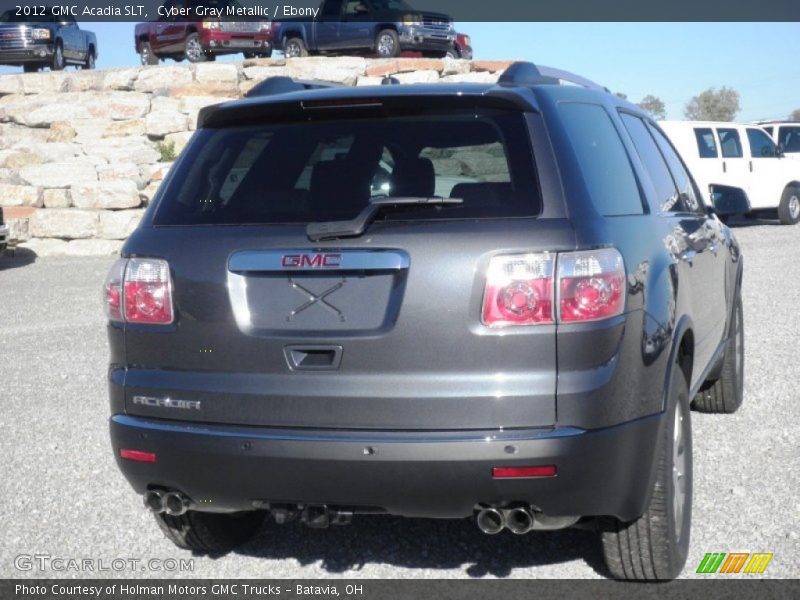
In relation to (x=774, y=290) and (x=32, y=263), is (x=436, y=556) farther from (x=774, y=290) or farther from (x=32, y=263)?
(x=32, y=263)

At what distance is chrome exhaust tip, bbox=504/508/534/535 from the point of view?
3.72 meters

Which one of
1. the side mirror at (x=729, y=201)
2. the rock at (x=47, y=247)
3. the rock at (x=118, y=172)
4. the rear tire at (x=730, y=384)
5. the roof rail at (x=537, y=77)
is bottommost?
the rock at (x=47, y=247)

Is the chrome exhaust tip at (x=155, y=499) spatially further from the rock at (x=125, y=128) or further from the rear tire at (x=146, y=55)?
the rear tire at (x=146, y=55)

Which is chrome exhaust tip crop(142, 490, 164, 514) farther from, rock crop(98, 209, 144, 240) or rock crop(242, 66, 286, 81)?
rock crop(242, 66, 286, 81)

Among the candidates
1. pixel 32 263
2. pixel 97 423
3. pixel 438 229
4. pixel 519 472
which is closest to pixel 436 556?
pixel 519 472

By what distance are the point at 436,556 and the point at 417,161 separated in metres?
1.65

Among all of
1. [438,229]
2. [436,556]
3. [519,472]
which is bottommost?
[436,556]

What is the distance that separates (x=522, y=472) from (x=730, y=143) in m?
19.7

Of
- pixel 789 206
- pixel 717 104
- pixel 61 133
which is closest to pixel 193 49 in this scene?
pixel 61 133

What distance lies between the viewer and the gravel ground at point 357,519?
4621 mm

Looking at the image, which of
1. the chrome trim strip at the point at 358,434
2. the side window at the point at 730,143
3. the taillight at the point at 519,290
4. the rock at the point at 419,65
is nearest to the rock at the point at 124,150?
the rock at the point at 419,65

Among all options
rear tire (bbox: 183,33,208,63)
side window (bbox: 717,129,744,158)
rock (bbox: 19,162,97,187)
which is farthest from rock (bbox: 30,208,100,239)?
rear tire (bbox: 183,33,208,63)

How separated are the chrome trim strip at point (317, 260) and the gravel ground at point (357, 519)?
137cm

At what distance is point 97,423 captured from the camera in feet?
23.7
